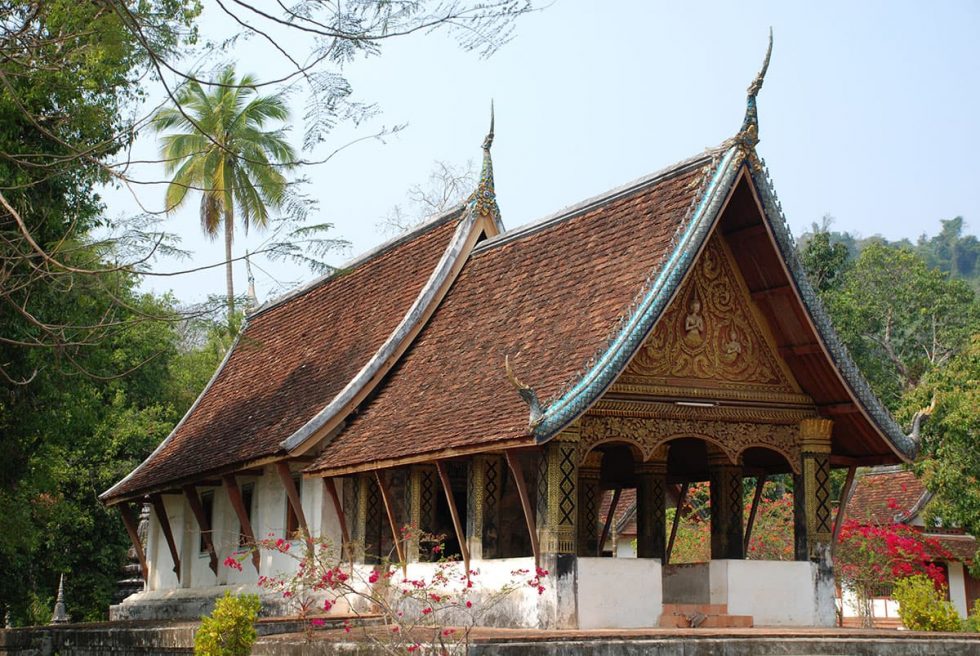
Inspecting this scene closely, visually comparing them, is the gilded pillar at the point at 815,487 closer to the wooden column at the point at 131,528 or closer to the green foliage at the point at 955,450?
the green foliage at the point at 955,450

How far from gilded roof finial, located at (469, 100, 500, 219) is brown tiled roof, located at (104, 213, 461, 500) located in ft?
1.88

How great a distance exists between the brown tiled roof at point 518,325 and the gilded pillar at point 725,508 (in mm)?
2637

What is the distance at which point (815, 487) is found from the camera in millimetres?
14000

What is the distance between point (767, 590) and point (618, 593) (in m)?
2.03

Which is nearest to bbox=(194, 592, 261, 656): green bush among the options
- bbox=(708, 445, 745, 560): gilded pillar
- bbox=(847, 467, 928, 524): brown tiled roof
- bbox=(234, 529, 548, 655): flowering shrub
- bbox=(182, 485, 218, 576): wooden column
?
bbox=(234, 529, 548, 655): flowering shrub

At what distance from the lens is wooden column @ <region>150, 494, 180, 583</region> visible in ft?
69.0

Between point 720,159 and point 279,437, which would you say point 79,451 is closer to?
point 279,437

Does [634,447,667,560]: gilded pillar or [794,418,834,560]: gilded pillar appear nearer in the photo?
[794,418,834,560]: gilded pillar

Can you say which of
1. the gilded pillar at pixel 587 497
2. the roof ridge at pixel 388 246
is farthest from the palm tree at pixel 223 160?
the gilded pillar at pixel 587 497

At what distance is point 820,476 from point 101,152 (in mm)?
8531

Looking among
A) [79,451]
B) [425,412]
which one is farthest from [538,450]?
[79,451]

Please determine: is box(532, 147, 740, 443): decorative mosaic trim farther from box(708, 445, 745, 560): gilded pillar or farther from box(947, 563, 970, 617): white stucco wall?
box(947, 563, 970, 617): white stucco wall

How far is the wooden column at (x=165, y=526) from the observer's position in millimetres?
21031

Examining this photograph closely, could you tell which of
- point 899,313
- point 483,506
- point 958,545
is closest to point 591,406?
point 483,506
